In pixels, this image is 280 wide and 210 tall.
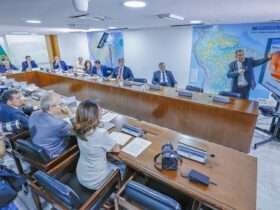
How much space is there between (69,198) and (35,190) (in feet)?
1.87

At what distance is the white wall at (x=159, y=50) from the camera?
5.56 metres

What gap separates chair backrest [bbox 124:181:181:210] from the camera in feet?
3.22

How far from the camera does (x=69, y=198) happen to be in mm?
1115

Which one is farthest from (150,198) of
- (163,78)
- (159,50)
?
(159,50)

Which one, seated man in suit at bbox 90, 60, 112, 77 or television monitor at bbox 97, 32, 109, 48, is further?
television monitor at bbox 97, 32, 109, 48

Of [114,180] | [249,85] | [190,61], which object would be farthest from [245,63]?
[114,180]

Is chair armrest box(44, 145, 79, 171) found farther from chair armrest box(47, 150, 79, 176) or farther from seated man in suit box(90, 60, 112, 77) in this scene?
seated man in suit box(90, 60, 112, 77)

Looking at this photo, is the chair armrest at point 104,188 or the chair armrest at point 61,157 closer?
the chair armrest at point 104,188

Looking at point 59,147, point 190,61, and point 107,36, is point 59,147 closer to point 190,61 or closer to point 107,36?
point 190,61

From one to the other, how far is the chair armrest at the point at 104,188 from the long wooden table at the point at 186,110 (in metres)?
1.71

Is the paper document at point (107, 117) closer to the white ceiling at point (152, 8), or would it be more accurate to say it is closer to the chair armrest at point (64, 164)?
the chair armrest at point (64, 164)

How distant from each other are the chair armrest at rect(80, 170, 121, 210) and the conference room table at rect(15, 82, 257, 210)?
0.52 ft

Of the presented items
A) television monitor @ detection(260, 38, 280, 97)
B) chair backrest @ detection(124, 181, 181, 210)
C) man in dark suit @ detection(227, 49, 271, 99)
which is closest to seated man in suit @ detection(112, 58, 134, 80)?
man in dark suit @ detection(227, 49, 271, 99)

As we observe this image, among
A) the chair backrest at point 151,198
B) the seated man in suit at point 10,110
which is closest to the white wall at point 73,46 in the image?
the seated man in suit at point 10,110
